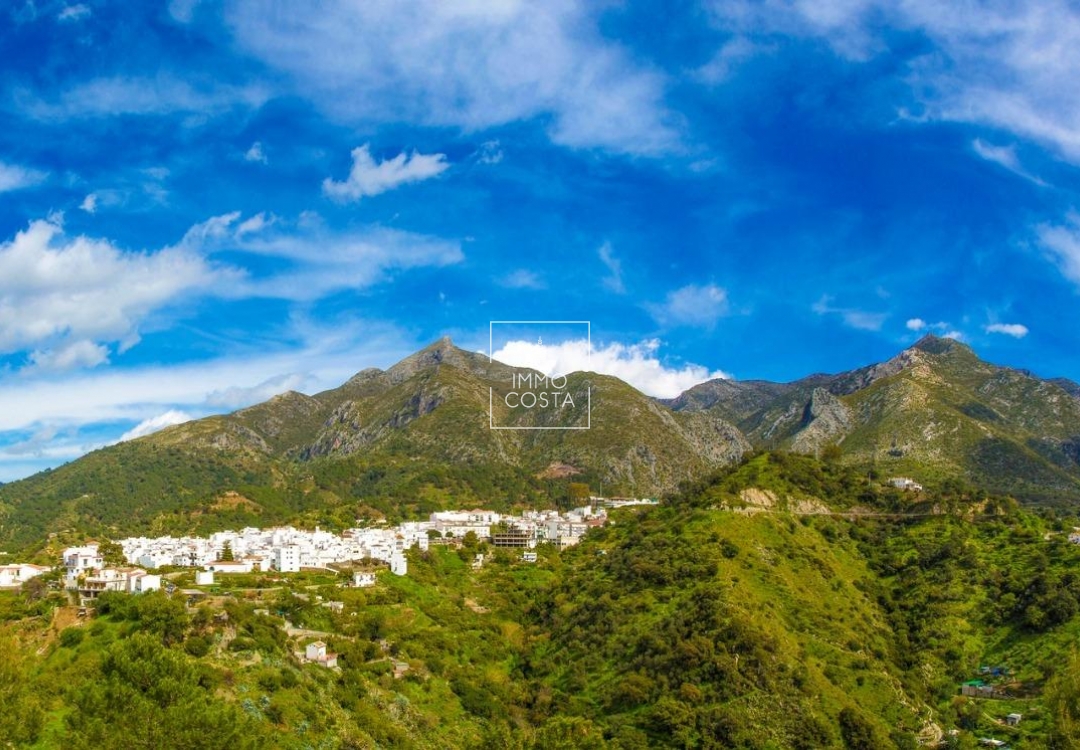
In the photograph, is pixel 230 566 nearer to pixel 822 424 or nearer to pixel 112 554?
pixel 112 554

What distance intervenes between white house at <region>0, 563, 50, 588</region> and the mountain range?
4429cm

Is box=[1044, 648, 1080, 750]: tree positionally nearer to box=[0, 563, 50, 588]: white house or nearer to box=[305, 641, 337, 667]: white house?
box=[305, 641, 337, 667]: white house

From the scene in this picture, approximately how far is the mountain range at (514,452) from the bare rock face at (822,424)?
0.40m

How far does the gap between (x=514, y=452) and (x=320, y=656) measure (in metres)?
120

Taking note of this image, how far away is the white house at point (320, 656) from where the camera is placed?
147 feet

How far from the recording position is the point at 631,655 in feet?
165

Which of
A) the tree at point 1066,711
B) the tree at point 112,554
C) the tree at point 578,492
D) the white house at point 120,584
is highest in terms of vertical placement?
the tree at point 578,492

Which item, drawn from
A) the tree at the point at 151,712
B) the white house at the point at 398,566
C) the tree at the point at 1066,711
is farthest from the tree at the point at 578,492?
the tree at the point at 151,712

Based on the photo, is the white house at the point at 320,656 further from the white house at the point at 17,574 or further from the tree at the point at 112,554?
the tree at the point at 112,554

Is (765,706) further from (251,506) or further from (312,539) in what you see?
(251,506)

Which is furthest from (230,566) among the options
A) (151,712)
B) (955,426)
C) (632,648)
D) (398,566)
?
(955,426)

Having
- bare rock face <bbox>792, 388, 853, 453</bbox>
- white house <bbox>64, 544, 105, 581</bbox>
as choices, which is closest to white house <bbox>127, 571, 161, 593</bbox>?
white house <bbox>64, 544, 105, 581</bbox>

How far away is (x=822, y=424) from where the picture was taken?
165 meters

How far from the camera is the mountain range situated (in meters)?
125
